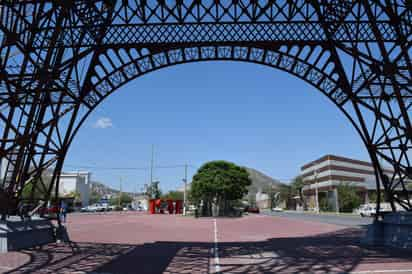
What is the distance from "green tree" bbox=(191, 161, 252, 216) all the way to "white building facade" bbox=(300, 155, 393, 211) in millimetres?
34439

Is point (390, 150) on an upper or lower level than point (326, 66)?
lower

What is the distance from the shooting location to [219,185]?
49094mm

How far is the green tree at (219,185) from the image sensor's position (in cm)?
4944

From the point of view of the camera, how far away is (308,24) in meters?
14.0

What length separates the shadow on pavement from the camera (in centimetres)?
905

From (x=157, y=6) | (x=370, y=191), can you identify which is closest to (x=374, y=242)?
(x=157, y=6)

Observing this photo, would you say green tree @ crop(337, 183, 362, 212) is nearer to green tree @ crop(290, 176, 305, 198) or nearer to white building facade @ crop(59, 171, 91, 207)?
green tree @ crop(290, 176, 305, 198)

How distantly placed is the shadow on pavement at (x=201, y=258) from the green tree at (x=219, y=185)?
1387 inches

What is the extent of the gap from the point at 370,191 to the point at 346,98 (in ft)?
253

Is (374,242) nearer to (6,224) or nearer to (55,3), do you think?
(6,224)

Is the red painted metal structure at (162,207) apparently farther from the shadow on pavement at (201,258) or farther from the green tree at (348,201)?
the shadow on pavement at (201,258)

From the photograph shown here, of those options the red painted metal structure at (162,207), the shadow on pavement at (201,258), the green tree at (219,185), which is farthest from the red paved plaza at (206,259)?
the red painted metal structure at (162,207)

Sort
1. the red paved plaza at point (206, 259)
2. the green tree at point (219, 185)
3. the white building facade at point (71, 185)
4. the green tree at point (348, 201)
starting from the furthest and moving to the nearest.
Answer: the white building facade at point (71, 185), the green tree at point (348, 201), the green tree at point (219, 185), the red paved plaza at point (206, 259)

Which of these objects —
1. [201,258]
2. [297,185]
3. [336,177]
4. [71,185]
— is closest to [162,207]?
[71,185]
